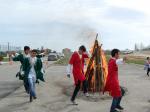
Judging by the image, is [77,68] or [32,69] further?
[32,69]

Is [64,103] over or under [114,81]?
under

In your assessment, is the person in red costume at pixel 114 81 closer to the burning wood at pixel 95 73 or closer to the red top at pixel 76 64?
the red top at pixel 76 64

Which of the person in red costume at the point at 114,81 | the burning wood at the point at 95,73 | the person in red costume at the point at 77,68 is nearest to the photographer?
the person in red costume at the point at 114,81

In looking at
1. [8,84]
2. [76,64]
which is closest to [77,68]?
[76,64]

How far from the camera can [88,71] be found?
1423 cm

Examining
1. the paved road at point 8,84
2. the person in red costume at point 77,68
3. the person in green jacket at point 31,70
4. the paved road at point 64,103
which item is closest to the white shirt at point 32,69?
the person in green jacket at point 31,70

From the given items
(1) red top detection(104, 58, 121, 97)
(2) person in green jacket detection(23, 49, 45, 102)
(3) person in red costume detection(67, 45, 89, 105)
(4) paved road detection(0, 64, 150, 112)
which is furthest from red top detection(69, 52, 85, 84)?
(1) red top detection(104, 58, 121, 97)

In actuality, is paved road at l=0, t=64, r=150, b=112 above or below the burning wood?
below

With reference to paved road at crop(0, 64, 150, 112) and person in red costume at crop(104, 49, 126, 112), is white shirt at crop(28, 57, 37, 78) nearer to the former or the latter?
paved road at crop(0, 64, 150, 112)

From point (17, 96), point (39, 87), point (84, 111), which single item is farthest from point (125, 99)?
point (39, 87)

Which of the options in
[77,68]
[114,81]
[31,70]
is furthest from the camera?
[31,70]

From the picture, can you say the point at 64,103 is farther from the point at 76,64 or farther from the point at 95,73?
the point at 95,73

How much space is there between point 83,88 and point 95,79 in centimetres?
54

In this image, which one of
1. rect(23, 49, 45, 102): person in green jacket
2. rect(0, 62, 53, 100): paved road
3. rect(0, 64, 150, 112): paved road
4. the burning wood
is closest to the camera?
rect(0, 64, 150, 112): paved road
